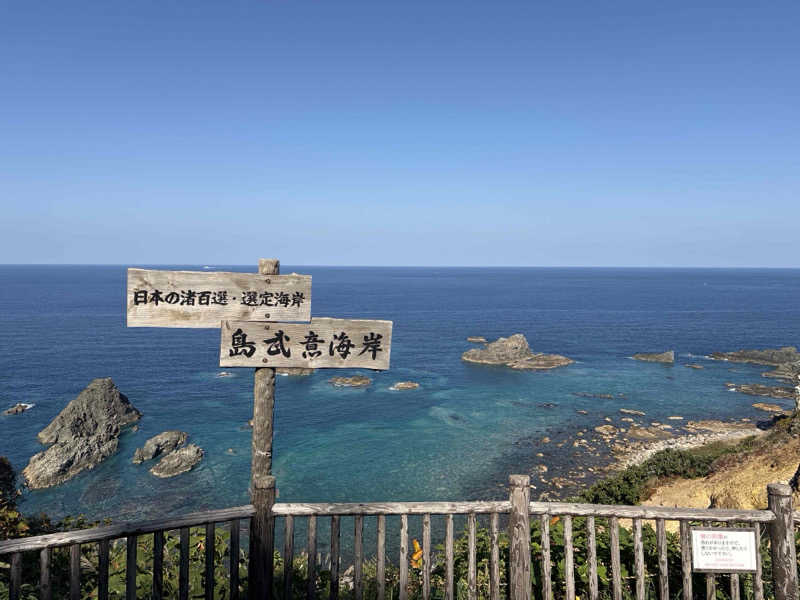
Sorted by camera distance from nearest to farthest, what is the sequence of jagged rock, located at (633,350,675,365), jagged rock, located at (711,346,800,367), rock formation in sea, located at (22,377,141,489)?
1. rock formation in sea, located at (22,377,141,489)
2. jagged rock, located at (711,346,800,367)
3. jagged rock, located at (633,350,675,365)

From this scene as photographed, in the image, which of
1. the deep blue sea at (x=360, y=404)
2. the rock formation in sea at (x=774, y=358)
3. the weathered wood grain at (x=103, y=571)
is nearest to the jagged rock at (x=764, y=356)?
the rock formation in sea at (x=774, y=358)

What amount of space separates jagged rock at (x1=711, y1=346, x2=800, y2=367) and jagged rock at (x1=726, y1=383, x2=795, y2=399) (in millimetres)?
13087

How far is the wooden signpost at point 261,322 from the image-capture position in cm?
529

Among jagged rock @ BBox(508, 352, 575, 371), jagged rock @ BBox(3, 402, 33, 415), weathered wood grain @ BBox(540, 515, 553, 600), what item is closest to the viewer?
weathered wood grain @ BBox(540, 515, 553, 600)

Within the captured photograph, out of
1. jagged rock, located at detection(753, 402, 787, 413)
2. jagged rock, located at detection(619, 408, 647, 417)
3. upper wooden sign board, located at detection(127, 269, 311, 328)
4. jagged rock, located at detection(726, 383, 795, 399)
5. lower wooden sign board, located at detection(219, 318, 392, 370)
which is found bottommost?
jagged rock, located at detection(619, 408, 647, 417)

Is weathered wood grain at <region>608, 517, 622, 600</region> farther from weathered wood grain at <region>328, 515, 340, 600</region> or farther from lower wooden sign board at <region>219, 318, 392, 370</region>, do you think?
lower wooden sign board at <region>219, 318, 392, 370</region>

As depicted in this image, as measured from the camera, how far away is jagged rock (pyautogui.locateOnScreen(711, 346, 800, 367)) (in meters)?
57.6

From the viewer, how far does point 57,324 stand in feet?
260

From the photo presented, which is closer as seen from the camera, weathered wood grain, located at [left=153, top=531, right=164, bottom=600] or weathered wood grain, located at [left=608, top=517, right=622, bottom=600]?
weathered wood grain, located at [left=153, top=531, right=164, bottom=600]

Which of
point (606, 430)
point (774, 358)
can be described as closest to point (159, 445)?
point (606, 430)

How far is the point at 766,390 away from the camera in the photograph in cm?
4566

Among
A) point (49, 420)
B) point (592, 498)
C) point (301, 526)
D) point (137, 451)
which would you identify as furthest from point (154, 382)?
point (592, 498)

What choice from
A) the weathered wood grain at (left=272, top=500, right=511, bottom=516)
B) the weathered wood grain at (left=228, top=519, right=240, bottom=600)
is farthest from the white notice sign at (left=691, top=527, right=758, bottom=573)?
the weathered wood grain at (left=228, top=519, right=240, bottom=600)

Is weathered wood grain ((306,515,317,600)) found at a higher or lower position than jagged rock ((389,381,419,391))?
higher
